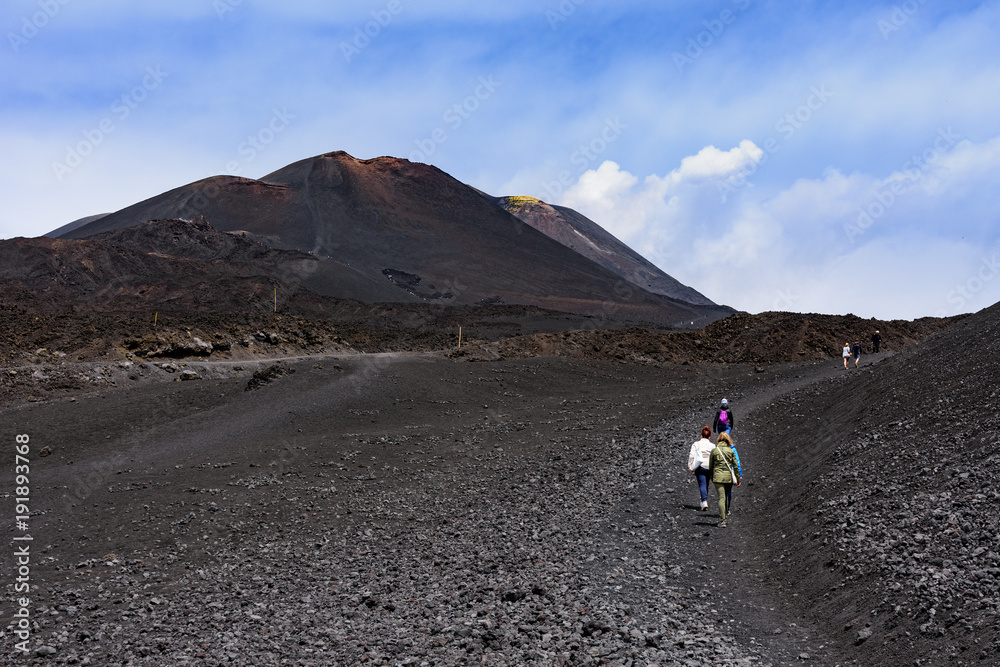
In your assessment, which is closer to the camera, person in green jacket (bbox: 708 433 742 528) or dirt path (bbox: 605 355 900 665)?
dirt path (bbox: 605 355 900 665)

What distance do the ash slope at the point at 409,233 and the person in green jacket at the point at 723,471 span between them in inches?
2375

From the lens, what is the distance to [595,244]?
158 metres

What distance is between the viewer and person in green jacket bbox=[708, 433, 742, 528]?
10.1m

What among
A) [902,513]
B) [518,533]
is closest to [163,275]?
[518,533]

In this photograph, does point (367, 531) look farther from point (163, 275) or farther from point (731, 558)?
point (163, 275)

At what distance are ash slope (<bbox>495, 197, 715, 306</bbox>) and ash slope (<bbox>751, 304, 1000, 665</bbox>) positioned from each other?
123514mm

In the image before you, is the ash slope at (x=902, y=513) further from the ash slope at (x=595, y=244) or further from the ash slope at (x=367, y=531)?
the ash slope at (x=595, y=244)

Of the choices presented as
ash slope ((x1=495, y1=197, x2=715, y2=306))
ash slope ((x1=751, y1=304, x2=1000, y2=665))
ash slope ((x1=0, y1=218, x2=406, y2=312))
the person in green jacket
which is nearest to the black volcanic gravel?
ash slope ((x1=751, y1=304, x2=1000, y2=665))

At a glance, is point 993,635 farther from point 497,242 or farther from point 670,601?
point 497,242

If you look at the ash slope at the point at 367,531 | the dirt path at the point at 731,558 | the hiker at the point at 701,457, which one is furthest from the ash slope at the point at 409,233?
the hiker at the point at 701,457

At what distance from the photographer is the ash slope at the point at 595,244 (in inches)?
5497

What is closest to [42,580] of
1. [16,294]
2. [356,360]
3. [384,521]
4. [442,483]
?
[384,521]

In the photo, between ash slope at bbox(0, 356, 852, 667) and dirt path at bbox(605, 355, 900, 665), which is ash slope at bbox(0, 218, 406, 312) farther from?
dirt path at bbox(605, 355, 900, 665)

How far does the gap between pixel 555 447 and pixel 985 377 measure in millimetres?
8934
